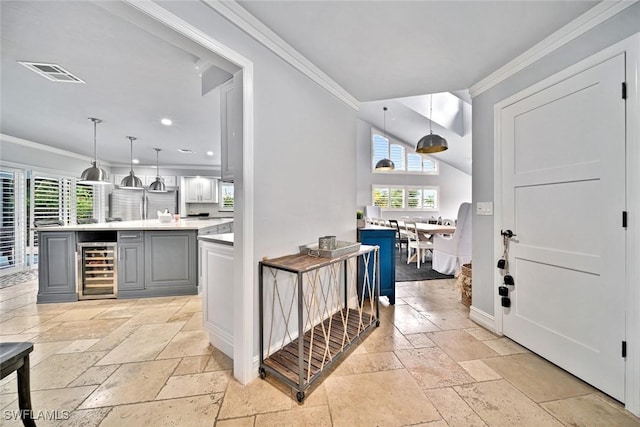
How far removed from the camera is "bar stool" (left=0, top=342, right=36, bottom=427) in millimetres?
1022

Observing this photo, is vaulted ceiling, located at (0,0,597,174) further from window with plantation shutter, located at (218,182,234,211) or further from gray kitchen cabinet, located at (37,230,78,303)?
window with plantation shutter, located at (218,182,234,211)

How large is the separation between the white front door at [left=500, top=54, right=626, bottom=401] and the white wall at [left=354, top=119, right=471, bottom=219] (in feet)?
19.5

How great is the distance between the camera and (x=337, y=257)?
1.81 metres

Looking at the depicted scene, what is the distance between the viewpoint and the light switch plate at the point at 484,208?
2.23 m

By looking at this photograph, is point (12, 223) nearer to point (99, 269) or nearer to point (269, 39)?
point (99, 269)

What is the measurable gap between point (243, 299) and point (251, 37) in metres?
1.71

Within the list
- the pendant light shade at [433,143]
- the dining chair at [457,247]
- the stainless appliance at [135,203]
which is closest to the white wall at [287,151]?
Result: the pendant light shade at [433,143]

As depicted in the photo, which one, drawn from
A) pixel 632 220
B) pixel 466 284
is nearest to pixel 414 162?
pixel 466 284

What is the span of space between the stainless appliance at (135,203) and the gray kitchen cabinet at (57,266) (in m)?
3.97

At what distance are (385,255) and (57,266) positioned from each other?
158 inches

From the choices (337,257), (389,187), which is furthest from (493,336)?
(389,187)

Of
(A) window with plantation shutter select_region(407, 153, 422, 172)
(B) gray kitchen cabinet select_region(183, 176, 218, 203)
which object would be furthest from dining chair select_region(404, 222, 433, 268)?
(B) gray kitchen cabinet select_region(183, 176, 218, 203)

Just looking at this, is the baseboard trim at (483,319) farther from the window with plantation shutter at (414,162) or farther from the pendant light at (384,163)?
the window with plantation shutter at (414,162)

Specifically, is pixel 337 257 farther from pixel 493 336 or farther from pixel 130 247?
pixel 130 247
